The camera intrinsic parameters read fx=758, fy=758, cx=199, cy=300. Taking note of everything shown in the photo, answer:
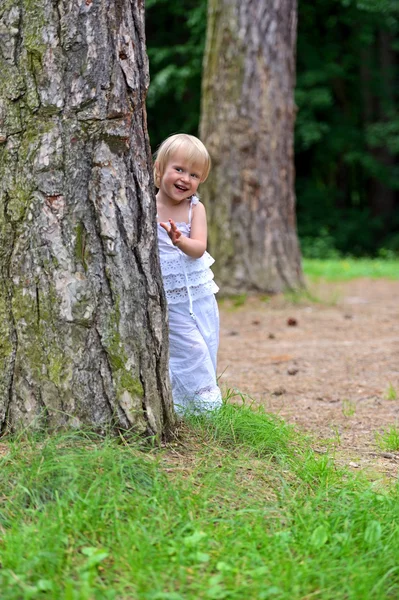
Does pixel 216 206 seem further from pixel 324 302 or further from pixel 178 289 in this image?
pixel 178 289

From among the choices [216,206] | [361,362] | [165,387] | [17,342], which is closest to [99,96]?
[17,342]

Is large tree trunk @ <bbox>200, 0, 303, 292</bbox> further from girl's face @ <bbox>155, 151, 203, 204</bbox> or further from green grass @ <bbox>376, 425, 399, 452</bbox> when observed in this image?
green grass @ <bbox>376, 425, 399, 452</bbox>

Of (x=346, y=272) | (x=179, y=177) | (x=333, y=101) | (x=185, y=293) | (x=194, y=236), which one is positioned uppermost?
(x=333, y=101)

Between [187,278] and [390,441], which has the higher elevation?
[187,278]

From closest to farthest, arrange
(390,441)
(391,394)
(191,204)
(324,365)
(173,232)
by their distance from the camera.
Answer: (173,232)
(390,441)
(191,204)
(391,394)
(324,365)

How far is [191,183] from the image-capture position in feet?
11.8

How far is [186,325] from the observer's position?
3.55 m

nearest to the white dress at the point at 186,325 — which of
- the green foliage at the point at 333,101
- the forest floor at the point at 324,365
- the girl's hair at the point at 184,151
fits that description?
the forest floor at the point at 324,365

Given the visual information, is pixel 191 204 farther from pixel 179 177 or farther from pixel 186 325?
pixel 186 325

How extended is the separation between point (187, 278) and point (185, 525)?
1474mm

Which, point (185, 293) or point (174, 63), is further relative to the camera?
point (174, 63)

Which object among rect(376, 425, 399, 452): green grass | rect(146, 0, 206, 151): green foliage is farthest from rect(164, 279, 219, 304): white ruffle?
rect(146, 0, 206, 151): green foliage

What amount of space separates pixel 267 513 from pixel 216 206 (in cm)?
572

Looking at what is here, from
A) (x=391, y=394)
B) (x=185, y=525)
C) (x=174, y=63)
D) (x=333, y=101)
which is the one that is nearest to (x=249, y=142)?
(x=391, y=394)
